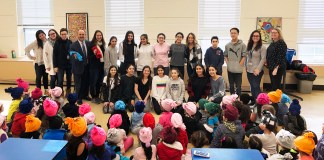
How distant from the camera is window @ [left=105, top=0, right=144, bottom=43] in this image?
752cm

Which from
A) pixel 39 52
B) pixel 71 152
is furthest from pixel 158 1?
pixel 71 152

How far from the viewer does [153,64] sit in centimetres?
651

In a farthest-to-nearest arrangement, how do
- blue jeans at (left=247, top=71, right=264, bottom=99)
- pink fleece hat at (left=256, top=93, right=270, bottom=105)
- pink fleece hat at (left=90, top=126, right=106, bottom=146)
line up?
blue jeans at (left=247, top=71, right=264, bottom=99), pink fleece hat at (left=256, top=93, right=270, bottom=105), pink fleece hat at (left=90, top=126, right=106, bottom=146)

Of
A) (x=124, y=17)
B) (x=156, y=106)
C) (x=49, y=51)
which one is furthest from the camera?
(x=124, y=17)

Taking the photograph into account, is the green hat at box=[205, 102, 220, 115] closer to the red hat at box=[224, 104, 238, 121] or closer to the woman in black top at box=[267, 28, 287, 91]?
the red hat at box=[224, 104, 238, 121]

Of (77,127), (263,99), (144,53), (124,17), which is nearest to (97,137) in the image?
(77,127)

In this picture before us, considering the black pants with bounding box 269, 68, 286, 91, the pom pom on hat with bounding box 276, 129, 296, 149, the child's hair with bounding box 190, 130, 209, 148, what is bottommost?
the child's hair with bounding box 190, 130, 209, 148

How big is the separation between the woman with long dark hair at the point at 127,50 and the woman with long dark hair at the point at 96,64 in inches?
14.5

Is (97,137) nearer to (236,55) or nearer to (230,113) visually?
(230,113)

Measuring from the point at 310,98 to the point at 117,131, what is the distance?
4869 mm

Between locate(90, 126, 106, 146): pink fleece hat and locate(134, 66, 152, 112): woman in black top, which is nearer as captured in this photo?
locate(90, 126, 106, 146): pink fleece hat

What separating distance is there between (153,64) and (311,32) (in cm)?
382

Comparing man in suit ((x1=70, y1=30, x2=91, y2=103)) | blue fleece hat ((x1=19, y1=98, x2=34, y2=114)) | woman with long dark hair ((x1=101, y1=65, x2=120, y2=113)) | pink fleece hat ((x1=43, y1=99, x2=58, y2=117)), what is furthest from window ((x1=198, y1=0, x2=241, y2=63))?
blue fleece hat ((x1=19, y1=98, x2=34, y2=114))

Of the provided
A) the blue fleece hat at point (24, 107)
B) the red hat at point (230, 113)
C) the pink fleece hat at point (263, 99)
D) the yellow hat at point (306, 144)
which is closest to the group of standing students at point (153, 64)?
the pink fleece hat at point (263, 99)
